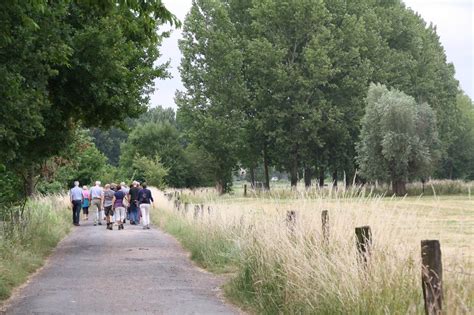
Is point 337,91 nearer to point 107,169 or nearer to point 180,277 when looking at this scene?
point 107,169

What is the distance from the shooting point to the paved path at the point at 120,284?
10.6 m

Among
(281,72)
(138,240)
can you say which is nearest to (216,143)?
(281,72)

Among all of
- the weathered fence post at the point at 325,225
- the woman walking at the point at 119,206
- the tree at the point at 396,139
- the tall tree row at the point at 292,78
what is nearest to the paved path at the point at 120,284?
the weathered fence post at the point at 325,225

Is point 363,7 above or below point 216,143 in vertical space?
above

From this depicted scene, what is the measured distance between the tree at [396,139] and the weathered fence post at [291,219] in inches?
1798

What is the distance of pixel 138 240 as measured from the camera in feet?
73.8

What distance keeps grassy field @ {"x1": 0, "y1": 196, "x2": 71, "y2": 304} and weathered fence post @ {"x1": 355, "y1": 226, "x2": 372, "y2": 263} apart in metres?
6.08

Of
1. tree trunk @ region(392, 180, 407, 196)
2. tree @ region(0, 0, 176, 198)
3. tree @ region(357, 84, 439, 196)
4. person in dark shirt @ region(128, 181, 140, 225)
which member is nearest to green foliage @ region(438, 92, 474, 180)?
tree @ region(357, 84, 439, 196)

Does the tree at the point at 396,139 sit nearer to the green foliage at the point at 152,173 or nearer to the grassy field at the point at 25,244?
the green foliage at the point at 152,173

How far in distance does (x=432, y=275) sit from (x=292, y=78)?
55.5 metres

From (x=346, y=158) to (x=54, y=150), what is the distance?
48897mm

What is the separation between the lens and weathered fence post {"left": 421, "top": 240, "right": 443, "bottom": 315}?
638 centimetres

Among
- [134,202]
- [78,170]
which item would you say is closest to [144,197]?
[134,202]

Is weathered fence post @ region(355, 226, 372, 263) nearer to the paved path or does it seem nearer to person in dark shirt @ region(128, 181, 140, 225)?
the paved path
